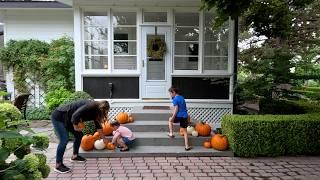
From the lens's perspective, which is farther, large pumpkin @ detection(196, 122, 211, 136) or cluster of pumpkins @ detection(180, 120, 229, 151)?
large pumpkin @ detection(196, 122, 211, 136)

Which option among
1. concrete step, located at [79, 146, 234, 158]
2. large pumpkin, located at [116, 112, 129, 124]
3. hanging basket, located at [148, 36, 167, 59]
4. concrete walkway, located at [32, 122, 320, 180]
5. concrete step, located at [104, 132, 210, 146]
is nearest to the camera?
concrete walkway, located at [32, 122, 320, 180]

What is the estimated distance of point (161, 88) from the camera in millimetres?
10461

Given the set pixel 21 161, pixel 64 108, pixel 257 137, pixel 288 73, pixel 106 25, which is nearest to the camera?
pixel 21 161

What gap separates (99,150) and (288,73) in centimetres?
511

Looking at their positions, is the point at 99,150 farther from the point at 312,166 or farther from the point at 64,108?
the point at 312,166

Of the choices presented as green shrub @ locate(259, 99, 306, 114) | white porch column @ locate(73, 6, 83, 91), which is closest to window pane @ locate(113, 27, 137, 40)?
white porch column @ locate(73, 6, 83, 91)

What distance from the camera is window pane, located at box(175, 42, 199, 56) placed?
10.5 meters

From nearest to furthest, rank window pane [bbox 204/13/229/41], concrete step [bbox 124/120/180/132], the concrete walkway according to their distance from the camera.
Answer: the concrete walkway → concrete step [bbox 124/120/180/132] → window pane [bbox 204/13/229/41]

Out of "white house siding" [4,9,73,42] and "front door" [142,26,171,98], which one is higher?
"white house siding" [4,9,73,42]

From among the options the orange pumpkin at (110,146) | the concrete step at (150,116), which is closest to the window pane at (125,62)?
the concrete step at (150,116)

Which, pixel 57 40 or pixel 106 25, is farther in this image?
pixel 57 40

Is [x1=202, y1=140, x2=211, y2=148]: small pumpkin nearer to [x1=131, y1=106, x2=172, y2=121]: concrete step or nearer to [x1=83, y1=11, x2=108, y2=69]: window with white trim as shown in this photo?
[x1=131, y1=106, x2=172, y2=121]: concrete step

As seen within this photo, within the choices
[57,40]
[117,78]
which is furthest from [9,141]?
[57,40]

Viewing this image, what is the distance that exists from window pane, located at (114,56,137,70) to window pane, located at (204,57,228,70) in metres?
2.26
